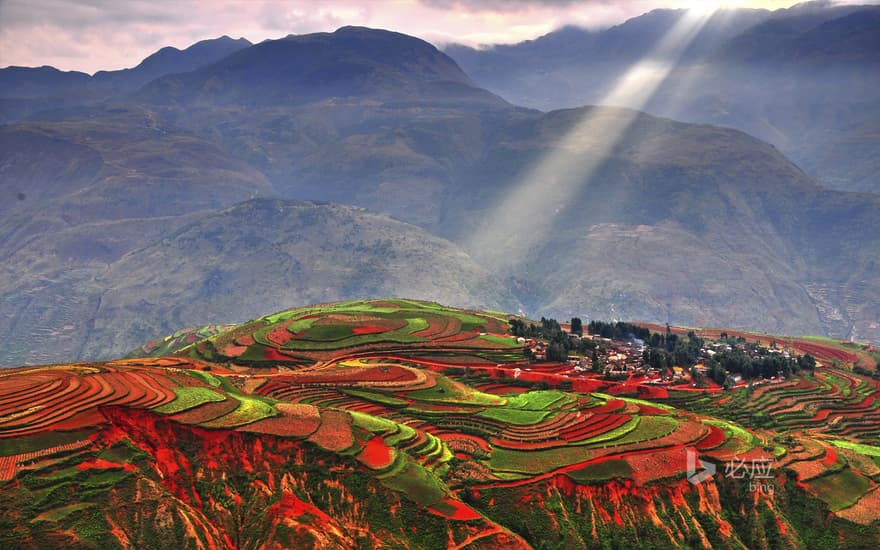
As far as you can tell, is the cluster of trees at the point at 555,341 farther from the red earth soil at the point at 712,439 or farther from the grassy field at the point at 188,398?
the grassy field at the point at 188,398

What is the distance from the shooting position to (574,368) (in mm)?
119875

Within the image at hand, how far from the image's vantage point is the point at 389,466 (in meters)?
72.7

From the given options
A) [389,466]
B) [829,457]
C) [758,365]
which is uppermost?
[389,466]

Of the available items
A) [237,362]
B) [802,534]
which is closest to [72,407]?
[237,362]

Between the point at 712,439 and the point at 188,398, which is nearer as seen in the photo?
the point at 188,398

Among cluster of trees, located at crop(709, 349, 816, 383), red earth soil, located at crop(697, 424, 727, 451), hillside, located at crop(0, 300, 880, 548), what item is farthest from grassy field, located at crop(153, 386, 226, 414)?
cluster of trees, located at crop(709, 349, 816, 383)

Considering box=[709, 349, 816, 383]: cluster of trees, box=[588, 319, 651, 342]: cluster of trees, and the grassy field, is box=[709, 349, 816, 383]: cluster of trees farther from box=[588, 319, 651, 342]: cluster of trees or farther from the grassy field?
the grassy field

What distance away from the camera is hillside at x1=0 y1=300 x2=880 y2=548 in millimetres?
62250

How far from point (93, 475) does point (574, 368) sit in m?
76.2

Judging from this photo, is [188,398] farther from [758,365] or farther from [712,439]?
[758,365]

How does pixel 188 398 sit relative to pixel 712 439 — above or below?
above

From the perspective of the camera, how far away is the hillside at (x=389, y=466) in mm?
62250

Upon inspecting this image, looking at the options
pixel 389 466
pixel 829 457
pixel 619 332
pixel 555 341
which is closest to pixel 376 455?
pixel 389 466

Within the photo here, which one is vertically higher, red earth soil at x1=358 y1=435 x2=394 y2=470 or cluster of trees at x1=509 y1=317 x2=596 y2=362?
red earth soil at x1=358 y1=435 x2=394 y2=470
